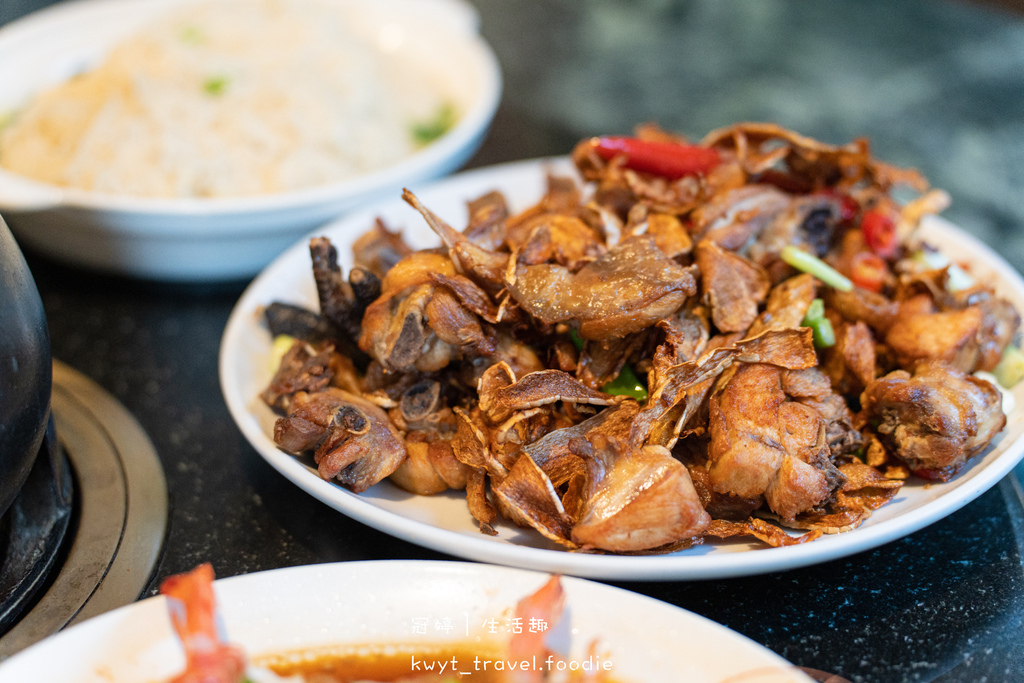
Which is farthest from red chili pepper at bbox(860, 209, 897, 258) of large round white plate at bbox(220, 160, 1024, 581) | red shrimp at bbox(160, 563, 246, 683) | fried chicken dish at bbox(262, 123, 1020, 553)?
red shrimp at bbox(160, 563, 246, 683)

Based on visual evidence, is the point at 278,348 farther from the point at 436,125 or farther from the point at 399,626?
the point at 436,125

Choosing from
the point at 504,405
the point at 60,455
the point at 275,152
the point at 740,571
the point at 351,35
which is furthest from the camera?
the point at 351,35

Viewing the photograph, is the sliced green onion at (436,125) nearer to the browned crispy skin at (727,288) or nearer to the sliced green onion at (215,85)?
the sliced green onion at (215,85)

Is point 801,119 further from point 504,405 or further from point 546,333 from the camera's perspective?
point 504,405

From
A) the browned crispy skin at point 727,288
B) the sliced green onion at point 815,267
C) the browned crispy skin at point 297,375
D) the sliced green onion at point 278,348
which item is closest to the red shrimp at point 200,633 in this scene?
the browned crispy skin at point 297,375

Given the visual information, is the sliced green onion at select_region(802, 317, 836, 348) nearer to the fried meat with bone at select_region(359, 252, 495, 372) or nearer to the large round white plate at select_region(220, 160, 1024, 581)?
the large round white plate at select_region(220, 160, 1024, 581)

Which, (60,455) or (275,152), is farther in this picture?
(275,152)

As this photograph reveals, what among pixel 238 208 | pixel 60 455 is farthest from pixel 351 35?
pixel 60 455
